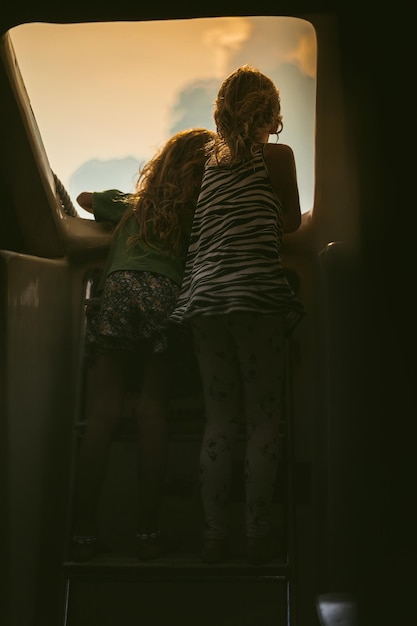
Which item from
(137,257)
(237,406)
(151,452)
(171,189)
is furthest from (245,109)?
(151,452)

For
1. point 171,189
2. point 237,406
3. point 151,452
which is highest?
point 171,189

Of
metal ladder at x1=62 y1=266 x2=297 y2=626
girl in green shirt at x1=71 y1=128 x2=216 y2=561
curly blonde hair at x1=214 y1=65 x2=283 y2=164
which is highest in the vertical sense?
curly blonde hair at x1=214 y1=65 x2=283 y2=164

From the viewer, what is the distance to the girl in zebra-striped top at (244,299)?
73.0 inches

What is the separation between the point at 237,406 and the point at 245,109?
71 cm

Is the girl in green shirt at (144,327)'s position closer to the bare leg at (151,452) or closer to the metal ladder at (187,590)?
the bare leg at (151,452)

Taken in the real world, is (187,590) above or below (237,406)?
below

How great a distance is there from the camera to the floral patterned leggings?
1843 millimetres

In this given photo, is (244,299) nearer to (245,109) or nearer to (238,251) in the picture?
(238,251)

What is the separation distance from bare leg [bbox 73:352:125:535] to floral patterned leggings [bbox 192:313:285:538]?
25 cm

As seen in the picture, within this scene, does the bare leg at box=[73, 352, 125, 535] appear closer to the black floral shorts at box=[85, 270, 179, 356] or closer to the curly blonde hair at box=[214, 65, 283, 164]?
the black floral shorts at box=[85, 270, 179, 356]

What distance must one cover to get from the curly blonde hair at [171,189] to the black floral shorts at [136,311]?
101 mm

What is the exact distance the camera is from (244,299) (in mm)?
1847

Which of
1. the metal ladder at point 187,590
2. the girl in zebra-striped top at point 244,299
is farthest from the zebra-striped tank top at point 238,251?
the metal ladder at point 187,590

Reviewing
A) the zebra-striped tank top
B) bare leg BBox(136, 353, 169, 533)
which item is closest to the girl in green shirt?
bare leg BBox(136, 353, 169, 533)
